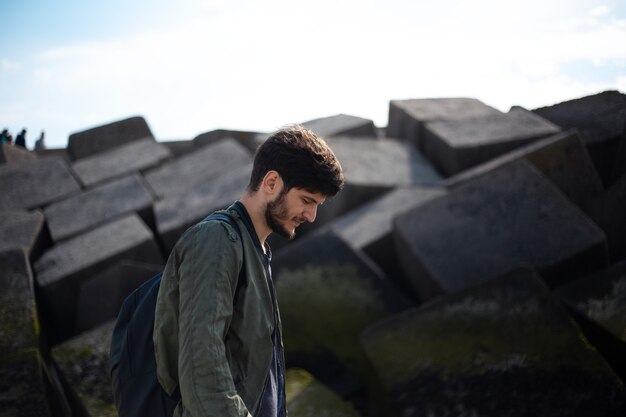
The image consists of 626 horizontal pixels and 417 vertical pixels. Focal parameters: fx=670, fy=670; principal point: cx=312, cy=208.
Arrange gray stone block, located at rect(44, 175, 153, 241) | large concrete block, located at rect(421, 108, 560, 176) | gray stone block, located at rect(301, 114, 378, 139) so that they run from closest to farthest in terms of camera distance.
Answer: large concrete block, located at rect(421, 108, 560, 176) → gray stone block, located at rect(44, 175, 153, 241) → gray stone block, located at rect(301, 114, 378, 139)

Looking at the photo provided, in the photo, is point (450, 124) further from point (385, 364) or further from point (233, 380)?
point (233, 380)

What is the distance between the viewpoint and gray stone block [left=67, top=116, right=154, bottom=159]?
23.4 feet

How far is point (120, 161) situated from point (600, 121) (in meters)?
4.18

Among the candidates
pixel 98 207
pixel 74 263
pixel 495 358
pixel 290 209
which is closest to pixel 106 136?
pixel 98 207

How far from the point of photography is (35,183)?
584cm

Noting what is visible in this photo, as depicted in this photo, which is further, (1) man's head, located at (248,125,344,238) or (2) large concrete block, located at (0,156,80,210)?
(2) large concrete block, located at (0,156,80,210)

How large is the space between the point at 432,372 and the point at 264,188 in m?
1.36

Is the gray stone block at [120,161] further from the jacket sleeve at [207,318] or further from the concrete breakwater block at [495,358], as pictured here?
the jacket sleeve at [207,318]

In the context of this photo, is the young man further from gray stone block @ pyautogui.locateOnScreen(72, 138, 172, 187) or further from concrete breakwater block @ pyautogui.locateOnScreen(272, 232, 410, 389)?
gray stone block @ pyautogui.locateOnScreen(72, 138, 172, 187)

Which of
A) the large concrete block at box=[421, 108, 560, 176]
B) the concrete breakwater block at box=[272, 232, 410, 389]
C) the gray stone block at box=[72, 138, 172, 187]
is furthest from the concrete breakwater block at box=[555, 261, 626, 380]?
the gray stone block at box=[72, 138, 172, 187]

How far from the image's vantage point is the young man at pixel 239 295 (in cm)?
124

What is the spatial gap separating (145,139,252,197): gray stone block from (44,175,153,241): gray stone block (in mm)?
162

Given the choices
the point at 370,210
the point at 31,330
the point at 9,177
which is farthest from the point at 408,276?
the point at 9,177

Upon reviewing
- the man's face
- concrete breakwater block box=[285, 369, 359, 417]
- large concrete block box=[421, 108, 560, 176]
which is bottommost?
concrete breakwater block box=[285, 369, 359, 417]
